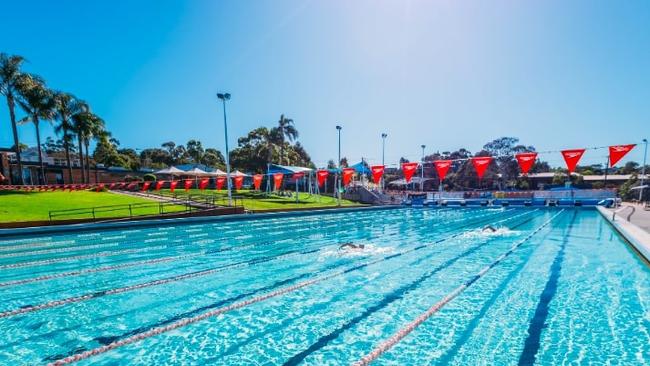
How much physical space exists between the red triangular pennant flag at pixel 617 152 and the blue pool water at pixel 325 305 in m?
3.39

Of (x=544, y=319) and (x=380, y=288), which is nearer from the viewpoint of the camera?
(x=544, y=319)

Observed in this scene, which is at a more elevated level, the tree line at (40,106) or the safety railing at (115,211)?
the tree line at (40,106)

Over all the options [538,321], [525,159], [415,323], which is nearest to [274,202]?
[525,159]

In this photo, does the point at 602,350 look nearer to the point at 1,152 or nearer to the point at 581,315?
the point at 581,315

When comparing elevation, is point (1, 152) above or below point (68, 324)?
above

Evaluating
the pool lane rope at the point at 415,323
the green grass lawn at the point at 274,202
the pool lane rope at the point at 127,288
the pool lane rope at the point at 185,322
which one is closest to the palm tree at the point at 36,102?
the green grass lawn at the point at 274,202

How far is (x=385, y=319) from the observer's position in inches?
208

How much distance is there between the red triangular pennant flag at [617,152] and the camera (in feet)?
40.1

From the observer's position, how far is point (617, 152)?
488 inches

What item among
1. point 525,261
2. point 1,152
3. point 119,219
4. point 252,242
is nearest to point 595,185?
point 525,261

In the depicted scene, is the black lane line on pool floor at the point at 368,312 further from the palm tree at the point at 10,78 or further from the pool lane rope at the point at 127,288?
the palm tree at the point at 10,78

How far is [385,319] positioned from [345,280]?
7.29ft

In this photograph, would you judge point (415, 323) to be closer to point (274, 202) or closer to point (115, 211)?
point (115, 211)

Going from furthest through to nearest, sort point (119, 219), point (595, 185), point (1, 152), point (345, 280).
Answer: point (595, 185), point (1, 152), point (119, 219), point (345, 280)
